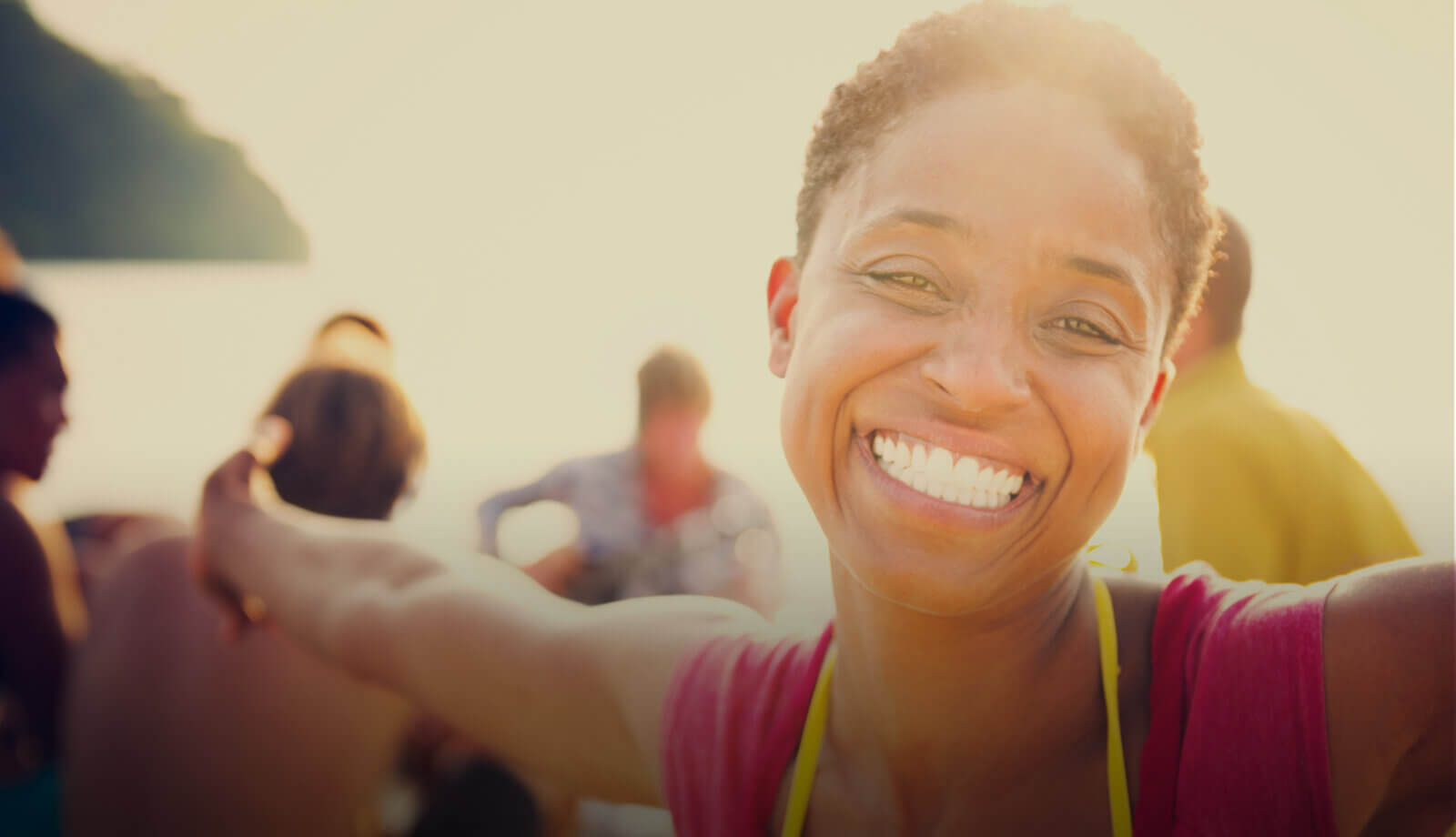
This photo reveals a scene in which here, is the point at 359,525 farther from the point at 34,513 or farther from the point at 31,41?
the point at 31,41

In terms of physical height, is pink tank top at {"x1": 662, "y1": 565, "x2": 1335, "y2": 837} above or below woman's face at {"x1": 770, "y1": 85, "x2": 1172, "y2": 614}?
below

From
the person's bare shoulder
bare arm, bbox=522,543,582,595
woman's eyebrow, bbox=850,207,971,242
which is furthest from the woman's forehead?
bare arm, bbox=522,543,582,595

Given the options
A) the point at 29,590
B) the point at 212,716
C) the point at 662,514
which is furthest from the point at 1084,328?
the point at 662,514

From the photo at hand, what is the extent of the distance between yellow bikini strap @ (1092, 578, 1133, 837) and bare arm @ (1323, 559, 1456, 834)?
24 centimetres

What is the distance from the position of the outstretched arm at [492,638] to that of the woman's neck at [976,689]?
33 cm

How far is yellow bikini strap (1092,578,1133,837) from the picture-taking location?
99cm

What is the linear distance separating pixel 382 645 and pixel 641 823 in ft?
6.06

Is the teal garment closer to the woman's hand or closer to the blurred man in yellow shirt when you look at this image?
the woman's hand

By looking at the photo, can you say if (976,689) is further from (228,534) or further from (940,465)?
(228,534)

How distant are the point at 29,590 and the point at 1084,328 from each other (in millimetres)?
2650

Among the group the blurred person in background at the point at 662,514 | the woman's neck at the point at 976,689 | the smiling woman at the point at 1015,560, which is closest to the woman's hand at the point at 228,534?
the smiling woman at the point at 1015,560

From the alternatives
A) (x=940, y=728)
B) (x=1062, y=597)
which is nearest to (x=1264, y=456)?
(x=1062, y=597)

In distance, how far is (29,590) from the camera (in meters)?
1.90

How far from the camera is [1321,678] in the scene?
83cm
